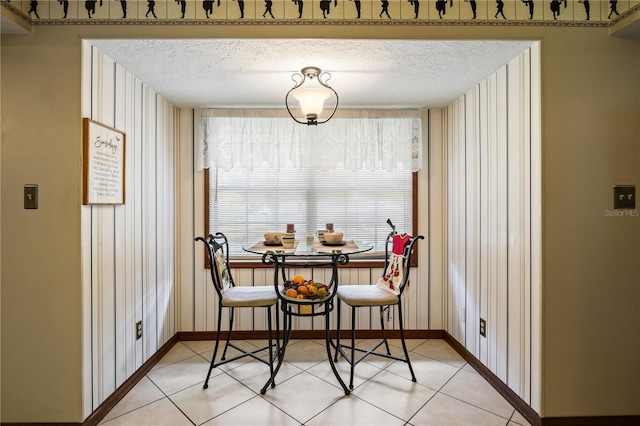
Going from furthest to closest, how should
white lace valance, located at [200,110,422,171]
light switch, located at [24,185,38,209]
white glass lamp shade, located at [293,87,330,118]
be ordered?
white lace valance, located at [200,110,422,171], white glass lamp shade, located at [293,87,330,118], light switch, located at [24,185,38,209]

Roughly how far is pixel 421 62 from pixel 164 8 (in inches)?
60.6

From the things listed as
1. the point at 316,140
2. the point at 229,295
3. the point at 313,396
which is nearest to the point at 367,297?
the point at 313,396

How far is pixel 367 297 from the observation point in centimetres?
236

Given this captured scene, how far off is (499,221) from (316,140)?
5.61 ft

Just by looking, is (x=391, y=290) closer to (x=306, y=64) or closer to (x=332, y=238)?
(x=332, y=238)

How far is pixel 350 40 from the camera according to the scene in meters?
1.85

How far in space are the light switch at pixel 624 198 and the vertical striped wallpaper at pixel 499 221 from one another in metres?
0.43

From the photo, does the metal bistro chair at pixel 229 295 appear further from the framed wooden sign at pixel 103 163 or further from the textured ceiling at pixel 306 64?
the textured ceiling at pixel 306 64

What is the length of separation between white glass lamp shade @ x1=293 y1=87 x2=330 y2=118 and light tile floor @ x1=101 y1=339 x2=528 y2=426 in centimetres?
186

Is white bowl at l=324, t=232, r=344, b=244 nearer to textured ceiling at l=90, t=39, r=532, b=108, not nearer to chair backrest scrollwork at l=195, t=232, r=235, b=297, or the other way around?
chair backrest scrollwork at l=195, t=232, r=235, b=297

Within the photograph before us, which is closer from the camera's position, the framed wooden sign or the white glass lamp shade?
the framed wooden sign

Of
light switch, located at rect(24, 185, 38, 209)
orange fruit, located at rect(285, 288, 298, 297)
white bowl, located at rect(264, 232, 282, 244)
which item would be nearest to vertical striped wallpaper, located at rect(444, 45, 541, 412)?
orange fruit, located at rect(285, 288, 298, 297)

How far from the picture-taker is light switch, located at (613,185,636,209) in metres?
1.84

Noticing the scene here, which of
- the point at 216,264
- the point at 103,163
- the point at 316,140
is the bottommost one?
the point at 216,264
